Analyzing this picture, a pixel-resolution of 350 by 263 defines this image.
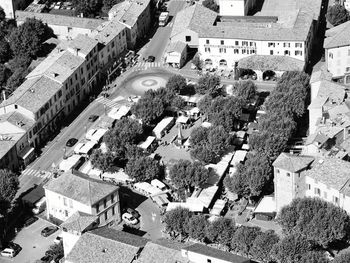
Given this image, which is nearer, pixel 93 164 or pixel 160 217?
pixel 160 217

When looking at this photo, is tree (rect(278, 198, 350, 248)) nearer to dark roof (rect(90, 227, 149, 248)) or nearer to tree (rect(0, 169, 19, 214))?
dark roof (rect(90, 227, 149, 248))

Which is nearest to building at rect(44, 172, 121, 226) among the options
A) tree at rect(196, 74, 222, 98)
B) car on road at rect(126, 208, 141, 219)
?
car on road at rect(126, 208, 141, 219)

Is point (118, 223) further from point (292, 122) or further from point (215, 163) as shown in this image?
point (292, 122)

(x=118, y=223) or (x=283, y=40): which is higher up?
(x=283, y=40)

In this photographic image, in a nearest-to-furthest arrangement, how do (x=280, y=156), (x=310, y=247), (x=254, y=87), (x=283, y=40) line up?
(x=310, y=247) < (x=280, y=156) < (x=254, y=87) < (x=283, y=40)

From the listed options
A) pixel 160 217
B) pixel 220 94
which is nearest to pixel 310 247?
pixel 160 217

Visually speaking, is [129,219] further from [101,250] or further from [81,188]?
[101,250]
